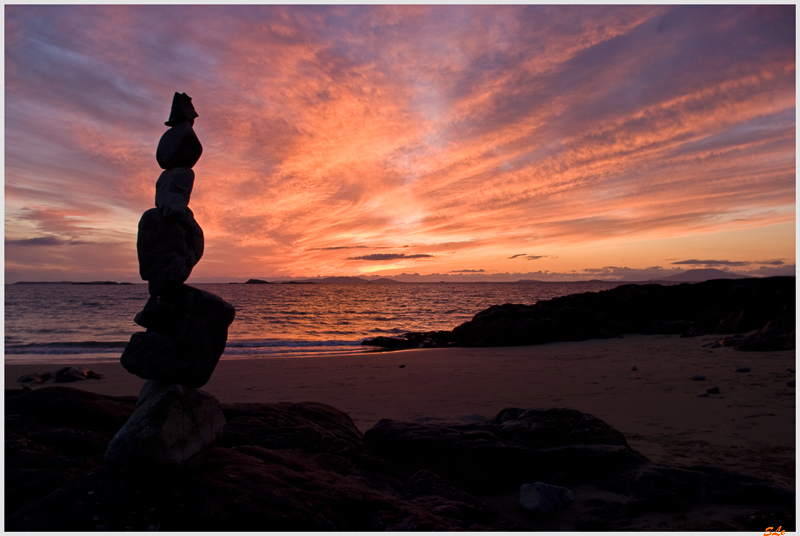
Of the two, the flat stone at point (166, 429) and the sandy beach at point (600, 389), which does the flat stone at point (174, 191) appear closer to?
the flat stone at point (166, 429)

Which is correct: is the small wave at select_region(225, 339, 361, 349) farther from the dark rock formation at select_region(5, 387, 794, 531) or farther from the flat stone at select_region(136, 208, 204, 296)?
the flat stone at select_region(136, 208, 204, 296)

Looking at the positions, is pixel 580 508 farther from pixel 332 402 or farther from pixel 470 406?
pixel 332 402

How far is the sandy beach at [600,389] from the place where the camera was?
6141 mm

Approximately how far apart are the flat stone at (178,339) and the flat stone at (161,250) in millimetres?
156

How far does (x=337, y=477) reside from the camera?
14.1 feet

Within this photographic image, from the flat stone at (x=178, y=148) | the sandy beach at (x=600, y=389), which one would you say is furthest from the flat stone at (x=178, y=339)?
the sandy beach at (x=600, y=389)

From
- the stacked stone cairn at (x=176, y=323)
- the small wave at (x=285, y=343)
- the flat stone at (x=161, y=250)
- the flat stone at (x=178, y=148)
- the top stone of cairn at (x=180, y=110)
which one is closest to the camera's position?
the stacked stone cairn at (x=176, y=323)

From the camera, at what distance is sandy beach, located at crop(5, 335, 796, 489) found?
242 inches

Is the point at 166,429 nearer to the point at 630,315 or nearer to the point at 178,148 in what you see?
the point at 178,148

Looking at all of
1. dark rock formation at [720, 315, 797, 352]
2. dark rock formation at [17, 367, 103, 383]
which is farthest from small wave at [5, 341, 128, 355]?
dark rock formation at [720, 315, 797, 352]

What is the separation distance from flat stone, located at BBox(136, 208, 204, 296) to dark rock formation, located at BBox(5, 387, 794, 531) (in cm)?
159

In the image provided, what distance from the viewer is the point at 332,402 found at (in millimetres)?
9742

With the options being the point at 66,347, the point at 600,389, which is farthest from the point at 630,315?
the point at 66,347

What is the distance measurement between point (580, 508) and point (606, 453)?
957 millimetres
